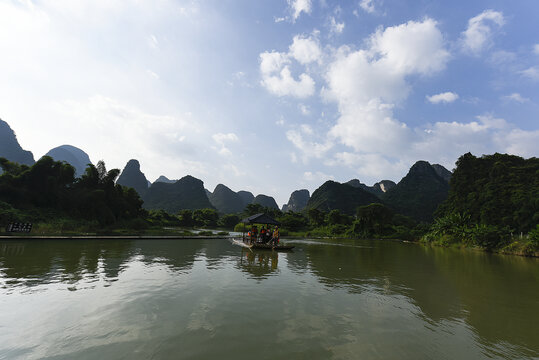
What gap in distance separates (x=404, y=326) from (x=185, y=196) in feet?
522

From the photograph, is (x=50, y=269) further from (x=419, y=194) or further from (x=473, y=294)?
(x=419, y=194)

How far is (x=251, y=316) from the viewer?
590 cm

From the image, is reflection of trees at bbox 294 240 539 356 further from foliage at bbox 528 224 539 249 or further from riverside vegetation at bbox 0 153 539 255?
riverside vegetation at bbox 0 153 539 255

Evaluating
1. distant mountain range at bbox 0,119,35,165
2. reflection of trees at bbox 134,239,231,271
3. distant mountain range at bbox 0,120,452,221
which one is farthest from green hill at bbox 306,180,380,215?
distant mountain range at bbox 0,119,35,165

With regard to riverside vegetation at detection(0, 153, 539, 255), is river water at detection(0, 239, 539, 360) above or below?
below

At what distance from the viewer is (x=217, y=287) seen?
846 cm

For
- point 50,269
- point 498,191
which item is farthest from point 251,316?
point 498,191

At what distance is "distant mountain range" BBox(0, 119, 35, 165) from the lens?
12350 cm

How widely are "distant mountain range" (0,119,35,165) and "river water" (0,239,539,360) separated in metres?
165

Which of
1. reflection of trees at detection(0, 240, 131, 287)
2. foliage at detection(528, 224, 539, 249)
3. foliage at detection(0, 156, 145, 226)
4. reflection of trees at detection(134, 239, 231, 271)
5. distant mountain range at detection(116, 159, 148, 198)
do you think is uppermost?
distant mountain range at detection(116, 159, 148, 198)

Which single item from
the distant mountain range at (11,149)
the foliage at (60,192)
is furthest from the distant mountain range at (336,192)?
the foliage at (60,192)

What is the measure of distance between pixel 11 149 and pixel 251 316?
595 feet

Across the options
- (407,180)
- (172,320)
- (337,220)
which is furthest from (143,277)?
(407,180)

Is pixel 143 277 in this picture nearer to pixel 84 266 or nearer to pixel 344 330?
pixel 84 266
